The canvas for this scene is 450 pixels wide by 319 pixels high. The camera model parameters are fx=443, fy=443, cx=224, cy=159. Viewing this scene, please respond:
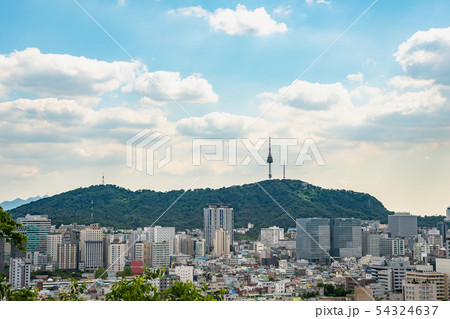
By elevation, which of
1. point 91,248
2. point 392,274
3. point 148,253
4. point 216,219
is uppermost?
point 216,219

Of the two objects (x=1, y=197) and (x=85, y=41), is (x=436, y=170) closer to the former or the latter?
(x=85, y=41)

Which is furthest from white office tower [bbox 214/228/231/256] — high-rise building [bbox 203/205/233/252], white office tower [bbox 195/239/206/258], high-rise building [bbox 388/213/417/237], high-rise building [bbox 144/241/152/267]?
high-rise building [bbox 388/213/417/237]

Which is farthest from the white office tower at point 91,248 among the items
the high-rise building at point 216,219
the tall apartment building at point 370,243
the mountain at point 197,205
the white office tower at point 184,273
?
the tall apartment building at point 370,243

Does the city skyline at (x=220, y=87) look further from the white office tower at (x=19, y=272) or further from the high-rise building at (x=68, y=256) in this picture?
the high-rise building at (x=68, y=256)

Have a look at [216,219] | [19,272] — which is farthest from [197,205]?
[19,272]

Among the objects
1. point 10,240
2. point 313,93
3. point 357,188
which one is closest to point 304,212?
point 357,188

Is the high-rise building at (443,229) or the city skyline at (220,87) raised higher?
the city skyline at (220,87)

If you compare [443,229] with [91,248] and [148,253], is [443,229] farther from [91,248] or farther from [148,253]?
[91,248]
